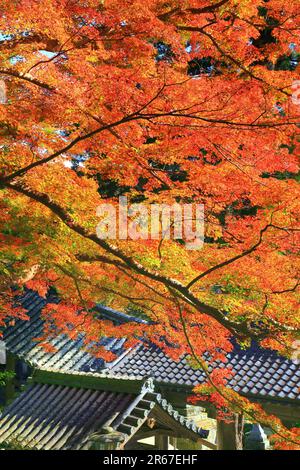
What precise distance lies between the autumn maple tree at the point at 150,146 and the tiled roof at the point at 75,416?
4.20ft

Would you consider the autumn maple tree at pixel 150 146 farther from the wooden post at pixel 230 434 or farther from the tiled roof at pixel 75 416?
the wooden post at pixel 230 434

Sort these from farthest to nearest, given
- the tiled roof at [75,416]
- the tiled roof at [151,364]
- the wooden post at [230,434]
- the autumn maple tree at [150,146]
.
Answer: the wooden post at [230,434]
the tiled roof at [151,364]
the tiled roof at [75,416]
the autumn maple tree at [150,146]

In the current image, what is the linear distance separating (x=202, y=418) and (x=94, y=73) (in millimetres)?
8705

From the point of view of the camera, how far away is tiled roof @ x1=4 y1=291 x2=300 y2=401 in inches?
416

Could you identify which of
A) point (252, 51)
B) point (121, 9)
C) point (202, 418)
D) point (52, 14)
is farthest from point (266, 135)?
point (202, 418)

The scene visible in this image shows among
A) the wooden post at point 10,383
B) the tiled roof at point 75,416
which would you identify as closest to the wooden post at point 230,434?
the tiled roof at point 75,416

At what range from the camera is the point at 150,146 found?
26.1 ft

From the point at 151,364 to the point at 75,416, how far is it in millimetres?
2852

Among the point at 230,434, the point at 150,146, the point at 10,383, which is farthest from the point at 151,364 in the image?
the point at 150,146

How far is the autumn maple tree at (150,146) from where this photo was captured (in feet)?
20.8

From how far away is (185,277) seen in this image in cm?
767

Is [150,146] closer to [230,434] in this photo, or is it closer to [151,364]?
[151,364]

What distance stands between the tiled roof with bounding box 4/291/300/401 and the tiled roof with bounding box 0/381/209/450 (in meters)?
0.74
